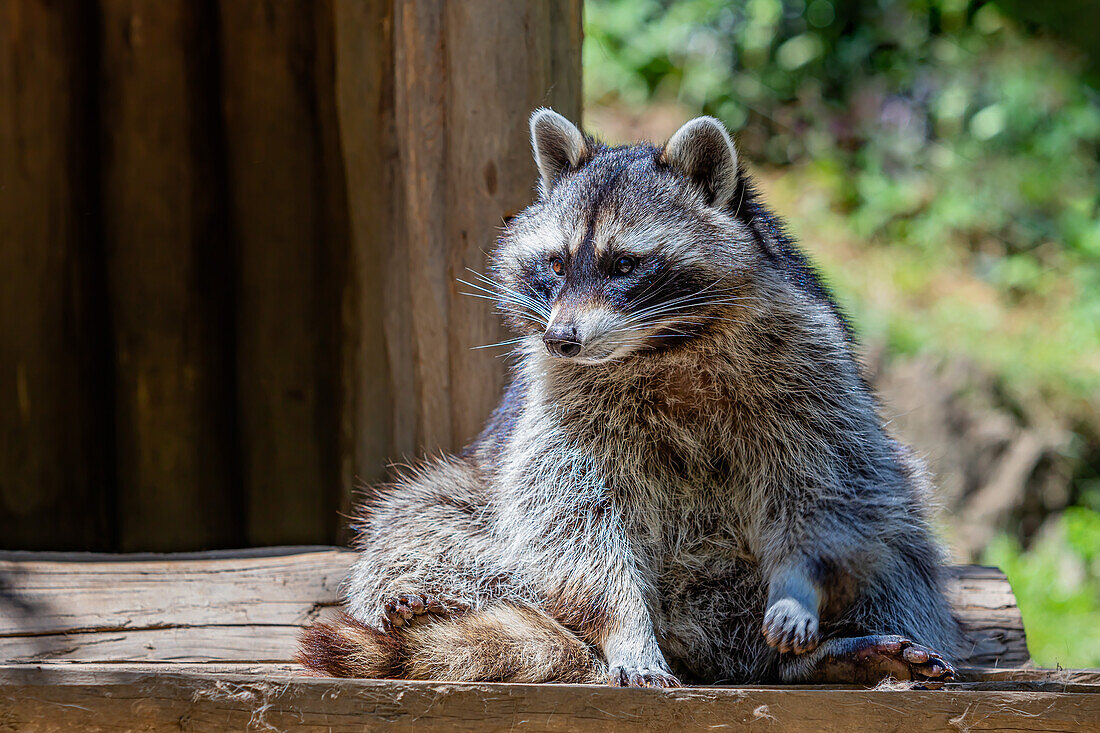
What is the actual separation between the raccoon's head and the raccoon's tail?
0.56 meters

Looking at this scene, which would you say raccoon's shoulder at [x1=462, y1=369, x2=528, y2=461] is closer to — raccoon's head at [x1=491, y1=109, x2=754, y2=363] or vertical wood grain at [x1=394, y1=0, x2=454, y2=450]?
raccoon's head at [x1=491, y1=109, x2=754, y2=363]

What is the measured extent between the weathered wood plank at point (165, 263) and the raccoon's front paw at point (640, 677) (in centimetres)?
194

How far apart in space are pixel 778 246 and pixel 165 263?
6.75 ft

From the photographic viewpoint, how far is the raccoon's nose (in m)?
1.97

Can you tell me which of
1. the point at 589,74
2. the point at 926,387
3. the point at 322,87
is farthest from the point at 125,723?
the point at 589,74

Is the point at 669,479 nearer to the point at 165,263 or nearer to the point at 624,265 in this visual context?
the point at 624,265

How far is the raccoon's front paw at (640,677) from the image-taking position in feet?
6.35

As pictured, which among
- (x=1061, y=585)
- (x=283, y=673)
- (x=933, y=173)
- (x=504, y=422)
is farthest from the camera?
(x=933, y=173)

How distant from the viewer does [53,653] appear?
8.05ft

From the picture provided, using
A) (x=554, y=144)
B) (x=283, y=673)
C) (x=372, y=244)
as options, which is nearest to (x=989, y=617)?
(x=554, y=144)

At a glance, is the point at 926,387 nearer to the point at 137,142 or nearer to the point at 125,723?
the point at 137,142

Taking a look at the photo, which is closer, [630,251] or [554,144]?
[630,251]

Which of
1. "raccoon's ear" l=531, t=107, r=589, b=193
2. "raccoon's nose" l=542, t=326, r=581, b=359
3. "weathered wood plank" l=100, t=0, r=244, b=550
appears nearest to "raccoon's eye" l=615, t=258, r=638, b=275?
"raccoon's nose" l=542, t=326, r=581, b=359

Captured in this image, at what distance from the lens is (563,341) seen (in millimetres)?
1970
